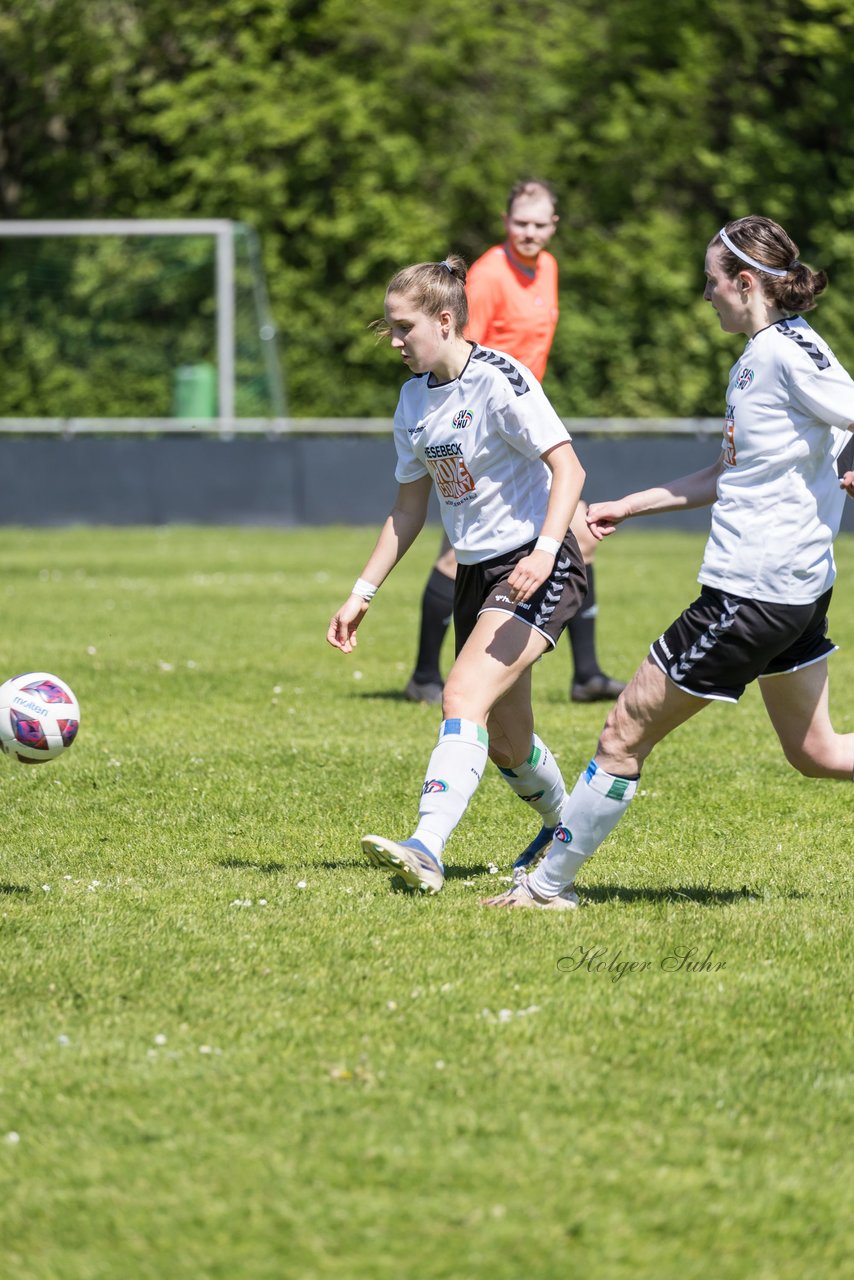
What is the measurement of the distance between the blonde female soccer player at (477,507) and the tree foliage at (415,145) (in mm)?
19907

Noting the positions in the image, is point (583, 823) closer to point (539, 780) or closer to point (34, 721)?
point (539, 780)

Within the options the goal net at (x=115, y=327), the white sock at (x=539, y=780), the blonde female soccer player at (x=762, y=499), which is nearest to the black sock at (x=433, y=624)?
the white sock at (x=539, y=780)

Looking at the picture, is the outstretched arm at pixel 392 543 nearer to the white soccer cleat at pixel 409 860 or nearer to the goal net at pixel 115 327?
the white soccer cleat at pixel 409 860

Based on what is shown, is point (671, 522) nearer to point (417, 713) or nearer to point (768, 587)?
point (417, 713)

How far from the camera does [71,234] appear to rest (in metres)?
24.0

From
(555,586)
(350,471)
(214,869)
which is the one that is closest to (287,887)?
(214,869)

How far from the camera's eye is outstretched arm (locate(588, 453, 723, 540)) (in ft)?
16.4

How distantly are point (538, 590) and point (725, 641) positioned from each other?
29.0 inches

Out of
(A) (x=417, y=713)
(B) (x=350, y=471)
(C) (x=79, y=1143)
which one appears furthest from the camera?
(B) (x=350, y=471)

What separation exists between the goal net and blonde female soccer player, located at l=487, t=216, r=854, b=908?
19694mm

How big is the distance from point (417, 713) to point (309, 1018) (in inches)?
189

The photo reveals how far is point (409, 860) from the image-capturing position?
4.95m

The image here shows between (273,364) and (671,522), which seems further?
(273,364)

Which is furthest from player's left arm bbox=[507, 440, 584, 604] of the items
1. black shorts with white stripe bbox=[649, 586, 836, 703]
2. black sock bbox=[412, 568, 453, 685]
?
black sock bbox=[412, 568, 453, 685]
